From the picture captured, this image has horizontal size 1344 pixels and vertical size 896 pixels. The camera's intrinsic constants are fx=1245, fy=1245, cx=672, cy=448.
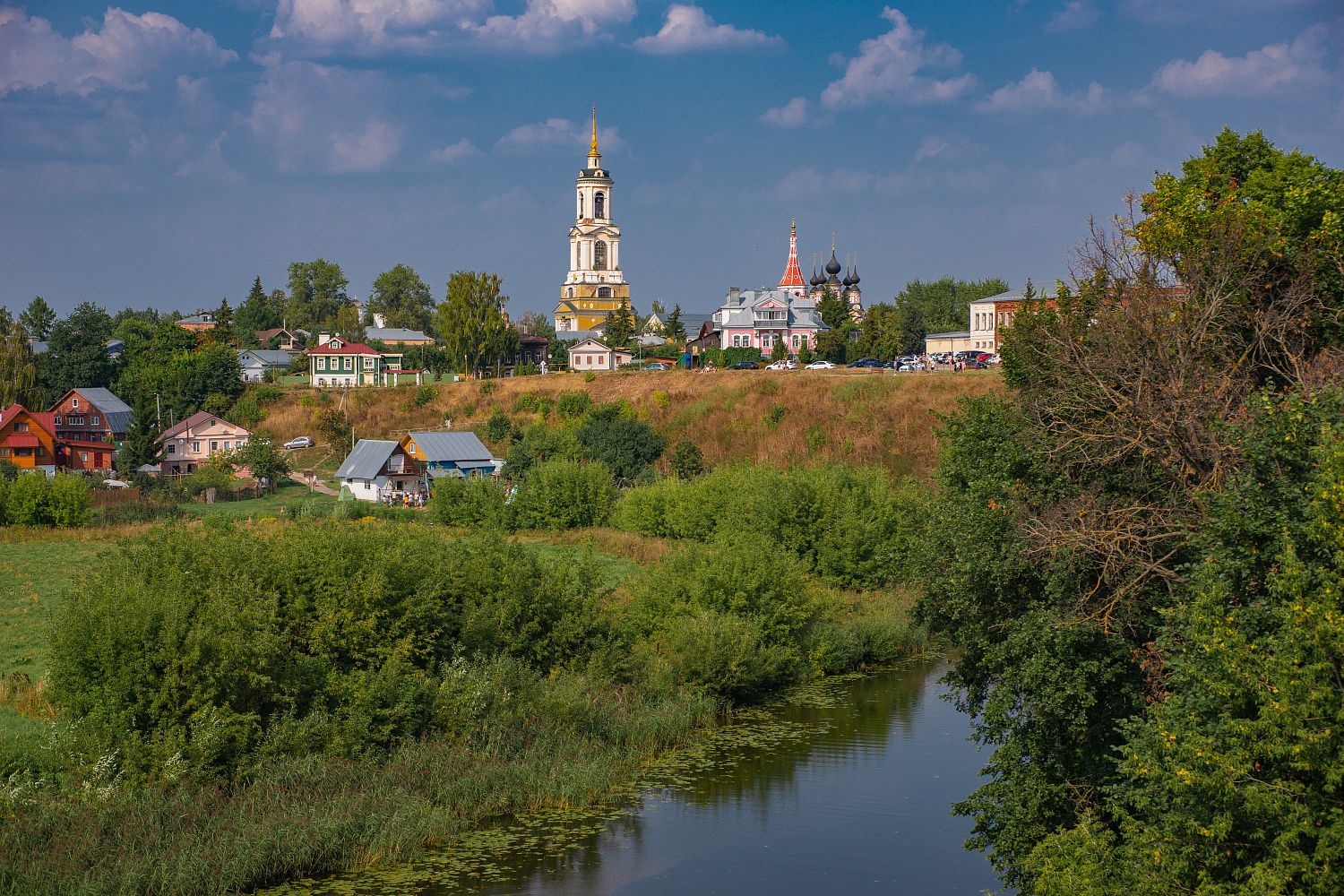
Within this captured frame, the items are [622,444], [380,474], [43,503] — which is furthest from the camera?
[622,444]

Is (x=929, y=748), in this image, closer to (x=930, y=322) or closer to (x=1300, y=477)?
(x=1300, y=477)

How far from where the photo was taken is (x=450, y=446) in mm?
60531

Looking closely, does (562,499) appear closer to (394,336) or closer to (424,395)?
(424,395)

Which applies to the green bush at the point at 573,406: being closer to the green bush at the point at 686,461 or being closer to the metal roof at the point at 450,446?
the metal roof at the point at 450,446

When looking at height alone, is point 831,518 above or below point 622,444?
below

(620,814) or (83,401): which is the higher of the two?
(83,401)

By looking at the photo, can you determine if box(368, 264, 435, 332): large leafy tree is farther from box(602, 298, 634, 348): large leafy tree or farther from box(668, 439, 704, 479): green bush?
box(668, 439, 704, 479): green bush

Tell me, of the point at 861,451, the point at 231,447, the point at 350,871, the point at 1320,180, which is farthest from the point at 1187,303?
the point at 231,447

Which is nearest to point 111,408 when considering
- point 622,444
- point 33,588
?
point 622,444

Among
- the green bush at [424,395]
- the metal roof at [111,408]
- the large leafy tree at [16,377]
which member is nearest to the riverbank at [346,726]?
the green bush at [424,395]

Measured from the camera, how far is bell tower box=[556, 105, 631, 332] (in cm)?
12425

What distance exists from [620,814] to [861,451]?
128ft

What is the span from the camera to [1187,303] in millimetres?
15594

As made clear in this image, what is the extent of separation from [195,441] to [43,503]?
22361 millimetres
